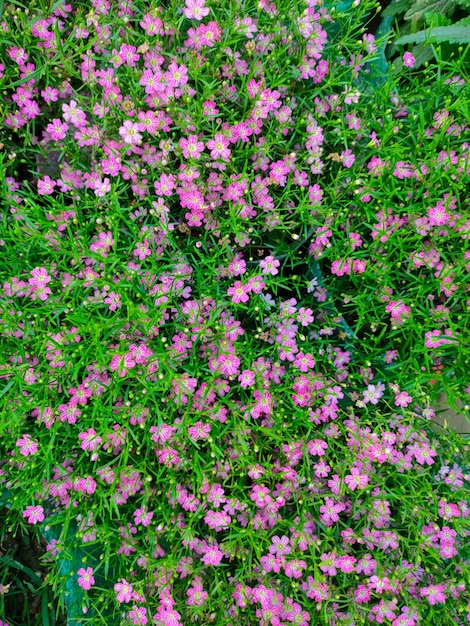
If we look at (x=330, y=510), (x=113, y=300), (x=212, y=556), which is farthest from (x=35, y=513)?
(x=330, y=510)

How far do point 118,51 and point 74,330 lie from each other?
843 millimetres

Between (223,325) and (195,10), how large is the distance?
2.92ft

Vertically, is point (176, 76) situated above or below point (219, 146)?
above

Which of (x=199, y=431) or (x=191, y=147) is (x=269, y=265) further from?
(x=199, y=431)

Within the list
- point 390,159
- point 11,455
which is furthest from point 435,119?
point 11,455

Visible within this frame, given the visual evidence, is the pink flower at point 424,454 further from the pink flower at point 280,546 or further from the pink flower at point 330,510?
the pink flower at point 280,546

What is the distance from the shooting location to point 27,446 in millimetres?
1461

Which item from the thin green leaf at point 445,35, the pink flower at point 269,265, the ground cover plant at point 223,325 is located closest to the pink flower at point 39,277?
the ground cover plant at point 223,325

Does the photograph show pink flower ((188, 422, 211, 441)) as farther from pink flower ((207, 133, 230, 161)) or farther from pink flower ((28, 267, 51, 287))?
pink flower ((207, 133, 230, 161))

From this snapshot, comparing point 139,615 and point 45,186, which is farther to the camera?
point 45,186

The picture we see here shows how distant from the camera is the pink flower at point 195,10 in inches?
54.0

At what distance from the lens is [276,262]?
154 cm

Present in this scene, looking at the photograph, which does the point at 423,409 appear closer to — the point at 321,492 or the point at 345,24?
the point at 321,492

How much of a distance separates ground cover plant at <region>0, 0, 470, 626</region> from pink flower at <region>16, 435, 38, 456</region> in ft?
0.12
